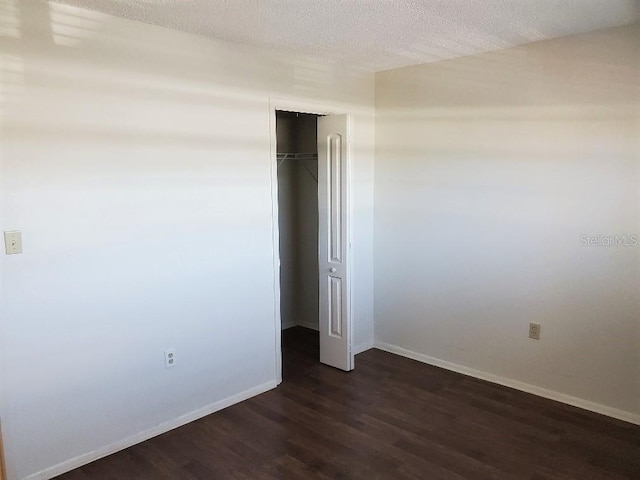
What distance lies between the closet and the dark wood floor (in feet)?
4.60

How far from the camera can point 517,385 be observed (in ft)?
12.3

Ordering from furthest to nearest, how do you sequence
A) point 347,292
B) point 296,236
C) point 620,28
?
point 296,236 → point 347,292 → point 620,28

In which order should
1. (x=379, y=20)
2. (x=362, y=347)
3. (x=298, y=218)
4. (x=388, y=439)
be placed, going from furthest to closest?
1. (x=298, y=218)
2. (x=362, y=347)
3. (x=388, y=439)
4. (x=379, y=20)

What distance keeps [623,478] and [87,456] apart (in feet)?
9.63

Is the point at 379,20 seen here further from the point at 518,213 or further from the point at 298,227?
the point at 298,227

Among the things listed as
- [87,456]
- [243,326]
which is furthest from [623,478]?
[87,456]

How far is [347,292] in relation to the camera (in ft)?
13.2

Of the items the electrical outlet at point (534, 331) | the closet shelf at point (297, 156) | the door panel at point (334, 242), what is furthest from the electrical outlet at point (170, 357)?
the electrical outlet at point (534, 331)

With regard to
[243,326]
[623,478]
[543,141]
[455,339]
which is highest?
[543,141]

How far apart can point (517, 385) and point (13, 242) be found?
3.43m

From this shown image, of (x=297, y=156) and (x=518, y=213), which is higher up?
(x=297, y=156)

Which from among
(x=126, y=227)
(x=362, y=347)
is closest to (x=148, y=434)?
(x=126, y=227)

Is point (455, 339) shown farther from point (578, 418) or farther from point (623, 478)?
point (623, 478)

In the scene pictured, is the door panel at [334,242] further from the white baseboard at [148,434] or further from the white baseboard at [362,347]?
the white baseboard at [148,434]
